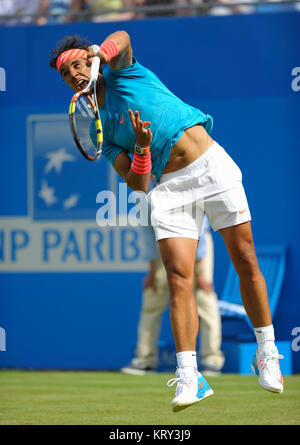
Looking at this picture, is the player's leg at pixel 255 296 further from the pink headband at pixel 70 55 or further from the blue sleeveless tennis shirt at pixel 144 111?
the pink headband at pixel 70 55

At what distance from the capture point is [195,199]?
13.8 ft

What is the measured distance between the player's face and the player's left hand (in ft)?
1.01

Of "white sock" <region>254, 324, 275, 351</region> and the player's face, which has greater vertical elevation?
the player's face

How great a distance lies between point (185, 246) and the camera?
4.13 metres

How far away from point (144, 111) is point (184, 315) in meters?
0.96

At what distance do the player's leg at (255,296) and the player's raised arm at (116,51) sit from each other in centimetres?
94

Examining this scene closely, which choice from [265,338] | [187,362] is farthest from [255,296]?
[187,362]

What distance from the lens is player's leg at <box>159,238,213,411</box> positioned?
13.1 feet

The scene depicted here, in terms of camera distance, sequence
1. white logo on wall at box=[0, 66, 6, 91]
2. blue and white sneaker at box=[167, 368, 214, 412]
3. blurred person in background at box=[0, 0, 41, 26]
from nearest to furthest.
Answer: blue and white sneaker at box=[167, 368, 214, 412] → white logo on wall at box=[0, 66, 6, 91] → blurred person in background at box=[0, 0, 41, 26]

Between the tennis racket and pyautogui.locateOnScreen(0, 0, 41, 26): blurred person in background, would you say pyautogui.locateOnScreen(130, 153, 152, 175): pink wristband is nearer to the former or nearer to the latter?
the tennis racket

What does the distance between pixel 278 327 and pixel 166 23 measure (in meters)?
2.64

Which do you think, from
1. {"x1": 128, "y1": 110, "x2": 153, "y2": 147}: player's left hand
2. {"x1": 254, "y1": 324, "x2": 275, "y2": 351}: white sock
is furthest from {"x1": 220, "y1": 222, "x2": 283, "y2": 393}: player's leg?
{"x1": 128, "y1": 110, "x2": 153, "y2": 147}: player's left hand

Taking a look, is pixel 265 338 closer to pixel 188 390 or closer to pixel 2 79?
pixel 188 390

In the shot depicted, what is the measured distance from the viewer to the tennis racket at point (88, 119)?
390 cm
